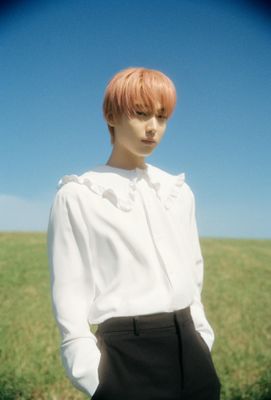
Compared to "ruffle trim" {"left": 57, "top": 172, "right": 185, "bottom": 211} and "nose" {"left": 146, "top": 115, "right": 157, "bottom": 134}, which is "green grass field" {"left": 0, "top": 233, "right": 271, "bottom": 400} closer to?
"ruffle trim" {"left": 57, "top": 172, "right": 185, "bottom": 211}

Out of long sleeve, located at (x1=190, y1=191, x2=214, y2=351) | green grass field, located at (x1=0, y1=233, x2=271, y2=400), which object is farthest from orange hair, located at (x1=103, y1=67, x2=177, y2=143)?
green grass field, located at (x1=0, y1=233, x2=271, y2=400)

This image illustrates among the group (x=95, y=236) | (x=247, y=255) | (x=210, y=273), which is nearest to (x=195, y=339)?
(x=95, y=236)

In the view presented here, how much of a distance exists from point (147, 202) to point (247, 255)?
8398 millimetres

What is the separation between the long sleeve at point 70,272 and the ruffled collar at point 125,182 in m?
0.11

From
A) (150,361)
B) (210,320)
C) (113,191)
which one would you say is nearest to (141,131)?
(113,191)

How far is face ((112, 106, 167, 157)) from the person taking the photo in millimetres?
2324

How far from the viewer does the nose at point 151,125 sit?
2322mm

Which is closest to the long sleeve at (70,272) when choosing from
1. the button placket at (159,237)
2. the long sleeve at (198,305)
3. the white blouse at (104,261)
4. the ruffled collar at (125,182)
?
the white blouse at (104,261)

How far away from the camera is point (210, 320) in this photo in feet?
22.2

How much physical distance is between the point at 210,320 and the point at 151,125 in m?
4.91

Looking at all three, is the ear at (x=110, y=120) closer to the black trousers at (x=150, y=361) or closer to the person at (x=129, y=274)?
the person at (x=129, y=274)

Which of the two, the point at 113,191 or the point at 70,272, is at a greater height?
the point at 113,191

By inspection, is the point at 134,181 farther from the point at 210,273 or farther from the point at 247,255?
the point at 247,255

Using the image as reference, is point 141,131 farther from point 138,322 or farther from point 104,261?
point 138,322
